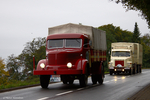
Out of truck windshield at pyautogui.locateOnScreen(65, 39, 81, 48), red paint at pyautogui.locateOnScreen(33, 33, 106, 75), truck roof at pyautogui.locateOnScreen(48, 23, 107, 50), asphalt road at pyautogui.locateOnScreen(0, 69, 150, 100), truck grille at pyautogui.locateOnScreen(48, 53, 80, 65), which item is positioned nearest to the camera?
asphalt road at pyautogui.locateOnScreen(0, 69, 150, 100)

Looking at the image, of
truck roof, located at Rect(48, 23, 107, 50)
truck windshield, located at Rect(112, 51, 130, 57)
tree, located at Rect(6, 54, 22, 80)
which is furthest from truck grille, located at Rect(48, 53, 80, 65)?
tree, located at Rect(6, 54, 22, 80)

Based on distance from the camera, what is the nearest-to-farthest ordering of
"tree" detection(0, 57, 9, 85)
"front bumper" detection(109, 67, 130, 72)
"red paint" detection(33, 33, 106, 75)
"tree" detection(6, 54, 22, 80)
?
"red paint" detection(33, 33, 106, 75), "front bumper" detection(109, 67, 130, 72), "tree" detection(6, 54, 22, 80), "tree" detection(0, 57, 9, 85)

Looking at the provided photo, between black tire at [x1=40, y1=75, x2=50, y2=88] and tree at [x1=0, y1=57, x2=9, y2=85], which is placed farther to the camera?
tree at [x1=0, y1=57, x2=9, y2=85]

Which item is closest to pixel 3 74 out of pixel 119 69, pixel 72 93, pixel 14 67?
pixel 14 67

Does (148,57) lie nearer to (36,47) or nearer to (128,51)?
(36,47)

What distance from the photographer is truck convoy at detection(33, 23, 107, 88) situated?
51.2 feet

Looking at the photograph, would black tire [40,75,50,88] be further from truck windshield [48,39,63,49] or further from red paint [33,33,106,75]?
truck windshield [48,39,63,49]

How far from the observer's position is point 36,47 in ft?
224

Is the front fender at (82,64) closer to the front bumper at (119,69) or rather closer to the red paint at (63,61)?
the red paint at (63,61)

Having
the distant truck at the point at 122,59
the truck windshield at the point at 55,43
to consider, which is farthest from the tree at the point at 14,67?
the truck windshield at the point at 55,43

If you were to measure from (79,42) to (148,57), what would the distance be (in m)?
84.9

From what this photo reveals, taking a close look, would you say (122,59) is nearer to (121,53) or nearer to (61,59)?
(121,53)

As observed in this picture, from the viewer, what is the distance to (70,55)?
1596 centimetres

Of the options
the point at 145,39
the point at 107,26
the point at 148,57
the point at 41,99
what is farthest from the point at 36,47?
the point at 145,39
